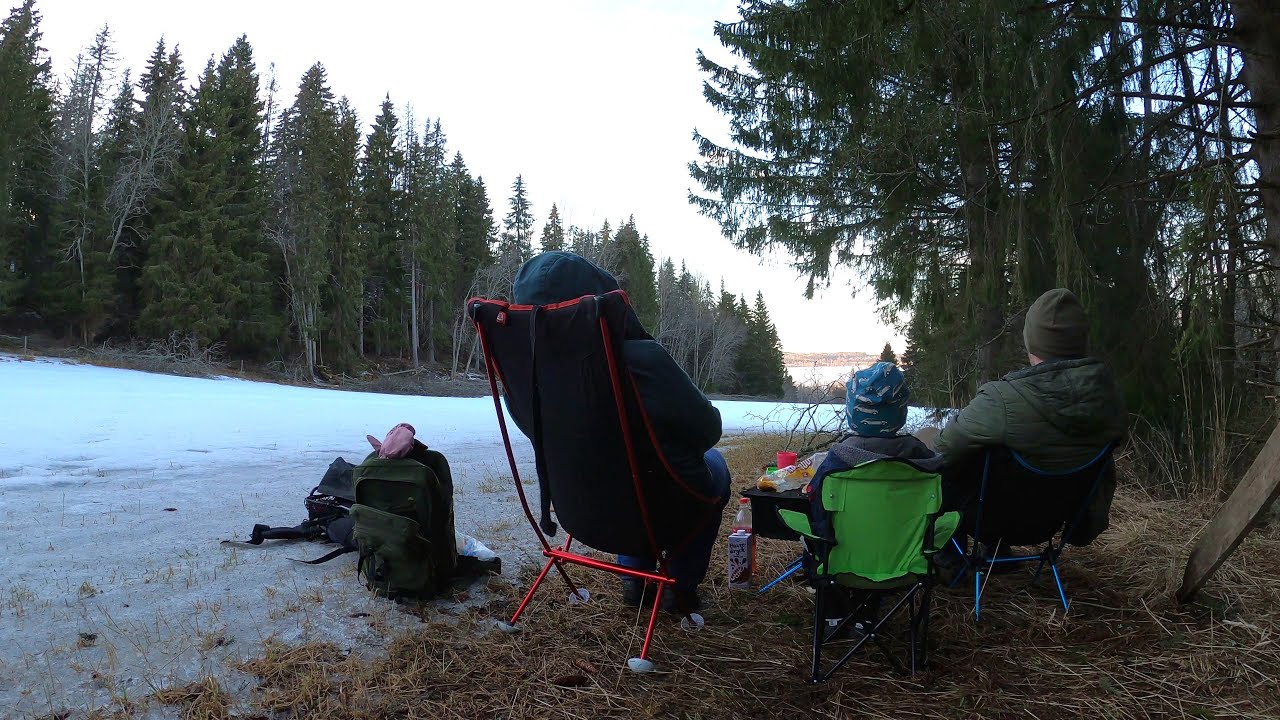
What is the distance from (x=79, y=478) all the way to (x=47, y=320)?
31845 mm

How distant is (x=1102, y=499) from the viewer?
2.77m

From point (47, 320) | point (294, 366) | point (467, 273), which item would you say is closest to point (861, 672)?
point (294, 366)

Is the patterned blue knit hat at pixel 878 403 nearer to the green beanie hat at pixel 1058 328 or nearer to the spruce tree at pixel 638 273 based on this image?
the green beanie hat at pixel 1058 328

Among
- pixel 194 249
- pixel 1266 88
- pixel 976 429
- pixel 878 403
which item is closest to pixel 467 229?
pixel 194 249

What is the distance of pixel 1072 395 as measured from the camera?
8.89 feet

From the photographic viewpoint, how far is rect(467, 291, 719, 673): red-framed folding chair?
2207 mm

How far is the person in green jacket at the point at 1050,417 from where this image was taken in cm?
269

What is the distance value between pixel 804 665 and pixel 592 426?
1110 mm

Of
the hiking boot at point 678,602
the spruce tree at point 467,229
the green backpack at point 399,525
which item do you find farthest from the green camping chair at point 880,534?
the spruce tree at point 467,229

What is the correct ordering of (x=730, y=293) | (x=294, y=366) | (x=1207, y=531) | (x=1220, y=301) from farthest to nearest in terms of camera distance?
(x=730, y=293) → (x=294, y=366) → (x=1220, y=301) → (x=1207, y=531)

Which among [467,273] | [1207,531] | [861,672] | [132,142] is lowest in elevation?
[861,672]

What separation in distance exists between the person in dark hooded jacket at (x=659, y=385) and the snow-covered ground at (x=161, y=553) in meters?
1.21

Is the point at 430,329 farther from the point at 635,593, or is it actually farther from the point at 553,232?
the point at 635,593

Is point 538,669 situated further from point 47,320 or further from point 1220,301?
point 47,320
